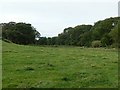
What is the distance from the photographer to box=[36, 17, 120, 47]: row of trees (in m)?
98.3

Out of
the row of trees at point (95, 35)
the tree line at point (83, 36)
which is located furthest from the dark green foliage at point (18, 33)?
the row of trees at point (95, 35)

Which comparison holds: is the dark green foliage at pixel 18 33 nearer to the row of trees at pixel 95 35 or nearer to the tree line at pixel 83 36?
the tree line at pixel 83 36

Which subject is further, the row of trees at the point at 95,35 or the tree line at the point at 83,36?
the row of trees at the point at 95,35

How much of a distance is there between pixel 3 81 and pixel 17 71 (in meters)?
3.33

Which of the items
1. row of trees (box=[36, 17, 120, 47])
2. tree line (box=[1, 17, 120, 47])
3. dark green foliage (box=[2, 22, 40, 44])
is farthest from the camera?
row of trees (box=[36, 17, 120, 47])

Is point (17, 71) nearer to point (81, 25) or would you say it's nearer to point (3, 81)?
point (3, 81)

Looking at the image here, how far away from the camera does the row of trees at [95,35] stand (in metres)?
98.3

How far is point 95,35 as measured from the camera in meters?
121

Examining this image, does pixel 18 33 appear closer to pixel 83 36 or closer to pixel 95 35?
pixel 95 35

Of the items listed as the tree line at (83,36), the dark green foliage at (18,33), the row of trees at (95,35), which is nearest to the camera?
the tree line at (83,36)

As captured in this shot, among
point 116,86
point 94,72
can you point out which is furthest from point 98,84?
point 94,72

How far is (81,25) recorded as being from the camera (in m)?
158

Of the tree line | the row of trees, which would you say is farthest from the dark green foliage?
the row of trees

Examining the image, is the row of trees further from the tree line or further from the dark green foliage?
the dark green foliage
